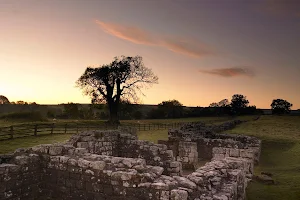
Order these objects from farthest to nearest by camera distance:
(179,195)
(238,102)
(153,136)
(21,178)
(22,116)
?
(238,102)
(22,116)
(153,136)
(21,178)
(179,195)

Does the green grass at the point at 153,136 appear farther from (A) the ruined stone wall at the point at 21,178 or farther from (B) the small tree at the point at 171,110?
(B) the small tree at the point at 171,110

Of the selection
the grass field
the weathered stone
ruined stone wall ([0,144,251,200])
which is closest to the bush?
the grass field

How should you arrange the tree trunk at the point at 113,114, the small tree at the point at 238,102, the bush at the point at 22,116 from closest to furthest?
the bush at the point at 22,116, the tree trunk at the point at 113,114, the small tree at the point at 238,102

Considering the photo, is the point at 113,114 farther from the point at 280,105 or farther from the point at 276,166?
the point at 280,105

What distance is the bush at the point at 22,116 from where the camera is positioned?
4944 cm

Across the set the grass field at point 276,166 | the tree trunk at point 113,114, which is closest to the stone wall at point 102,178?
the grass field at point 276,166

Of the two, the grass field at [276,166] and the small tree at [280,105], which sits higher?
the small tree at [280,105]

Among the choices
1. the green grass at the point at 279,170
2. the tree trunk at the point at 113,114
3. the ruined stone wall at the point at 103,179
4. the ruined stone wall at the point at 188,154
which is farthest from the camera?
the tree trunk at the point at 113,114

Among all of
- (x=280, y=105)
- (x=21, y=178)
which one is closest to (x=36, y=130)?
(x=21, y=178)

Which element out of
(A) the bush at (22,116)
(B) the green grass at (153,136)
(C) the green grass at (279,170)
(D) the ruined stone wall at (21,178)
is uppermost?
(A) the bush at (22,116)

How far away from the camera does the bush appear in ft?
162

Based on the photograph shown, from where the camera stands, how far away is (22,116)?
50.2 m

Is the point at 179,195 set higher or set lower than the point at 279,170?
higher

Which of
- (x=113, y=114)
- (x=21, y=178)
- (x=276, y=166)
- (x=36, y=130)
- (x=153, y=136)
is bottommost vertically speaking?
(x=276, y=166)
